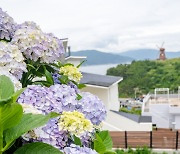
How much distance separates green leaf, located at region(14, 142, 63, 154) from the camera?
1.98 feet

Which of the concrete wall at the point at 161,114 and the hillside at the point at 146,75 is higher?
the hillside at the point at 146,75

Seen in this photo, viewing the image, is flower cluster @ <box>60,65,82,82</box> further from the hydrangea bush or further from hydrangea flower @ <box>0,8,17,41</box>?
hydrangea flower @ <box>0,8,17,41</box>

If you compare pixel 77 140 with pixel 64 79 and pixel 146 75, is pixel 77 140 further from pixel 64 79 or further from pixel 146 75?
pixel 146 75

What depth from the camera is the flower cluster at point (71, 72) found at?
1.02 meters

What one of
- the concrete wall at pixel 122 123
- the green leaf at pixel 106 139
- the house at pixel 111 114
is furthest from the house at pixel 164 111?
A: the green leaf at pixel 106 139

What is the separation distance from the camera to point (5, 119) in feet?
1.81

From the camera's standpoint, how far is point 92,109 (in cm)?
83

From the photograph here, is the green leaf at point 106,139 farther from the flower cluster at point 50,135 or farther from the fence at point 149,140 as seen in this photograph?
the fence at point 149,140

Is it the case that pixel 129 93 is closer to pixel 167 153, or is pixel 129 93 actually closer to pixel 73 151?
pixel 167 153

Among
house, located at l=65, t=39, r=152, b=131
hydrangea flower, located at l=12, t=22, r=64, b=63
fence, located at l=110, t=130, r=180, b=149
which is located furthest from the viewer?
house, located at l=65, t=39, r=152, b=131

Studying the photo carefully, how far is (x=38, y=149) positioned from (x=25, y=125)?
52mm

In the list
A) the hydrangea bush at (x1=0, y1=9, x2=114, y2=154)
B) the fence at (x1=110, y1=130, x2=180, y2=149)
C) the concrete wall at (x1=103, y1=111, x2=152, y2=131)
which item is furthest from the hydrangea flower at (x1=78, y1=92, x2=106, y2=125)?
the concrete wall at (x1=103, y1=111, x2=152, y2=131)

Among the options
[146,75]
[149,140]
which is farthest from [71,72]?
[146,75]

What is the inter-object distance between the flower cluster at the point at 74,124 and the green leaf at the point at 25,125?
0.10m
